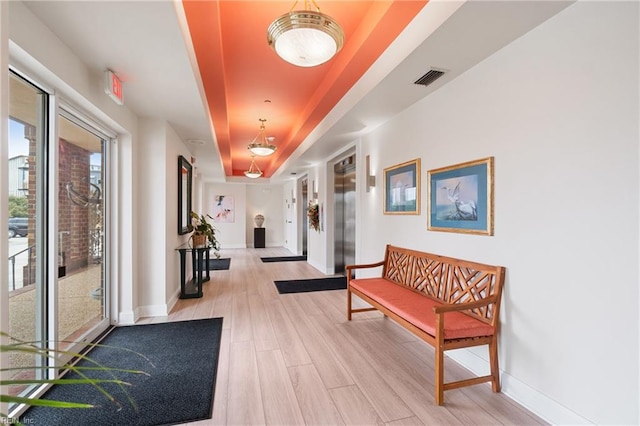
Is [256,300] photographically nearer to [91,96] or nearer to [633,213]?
[91,96]

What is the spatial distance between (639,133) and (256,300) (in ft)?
14.6

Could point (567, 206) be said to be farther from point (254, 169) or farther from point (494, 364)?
point (254, 169)

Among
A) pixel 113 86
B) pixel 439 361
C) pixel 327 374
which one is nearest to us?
pixel 439 361

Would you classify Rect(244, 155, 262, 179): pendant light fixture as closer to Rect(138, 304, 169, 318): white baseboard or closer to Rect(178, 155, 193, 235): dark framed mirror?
Rect(178, 155, 193, 235): dark framed mirror

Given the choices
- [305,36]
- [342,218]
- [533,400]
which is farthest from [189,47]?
[342,218]

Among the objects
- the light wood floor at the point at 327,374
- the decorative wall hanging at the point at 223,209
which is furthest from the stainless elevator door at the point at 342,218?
the decorative wall hanging at the point at 223,209

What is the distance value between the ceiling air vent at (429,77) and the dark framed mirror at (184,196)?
3.69 meters

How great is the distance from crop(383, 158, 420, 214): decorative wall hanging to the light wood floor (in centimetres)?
140

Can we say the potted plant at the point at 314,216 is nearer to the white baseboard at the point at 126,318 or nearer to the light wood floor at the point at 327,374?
the light wood floor at the point at 327,374

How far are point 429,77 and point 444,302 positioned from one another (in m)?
2.05

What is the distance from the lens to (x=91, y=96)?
279 cm

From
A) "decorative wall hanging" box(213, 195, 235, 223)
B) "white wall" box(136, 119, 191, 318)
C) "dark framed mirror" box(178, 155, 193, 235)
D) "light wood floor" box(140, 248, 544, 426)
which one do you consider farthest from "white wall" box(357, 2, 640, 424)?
"decorative wall hanging" box(213, 195, 235, 223)

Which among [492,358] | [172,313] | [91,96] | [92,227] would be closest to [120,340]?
[172,313]

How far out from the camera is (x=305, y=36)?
2.10 meters
